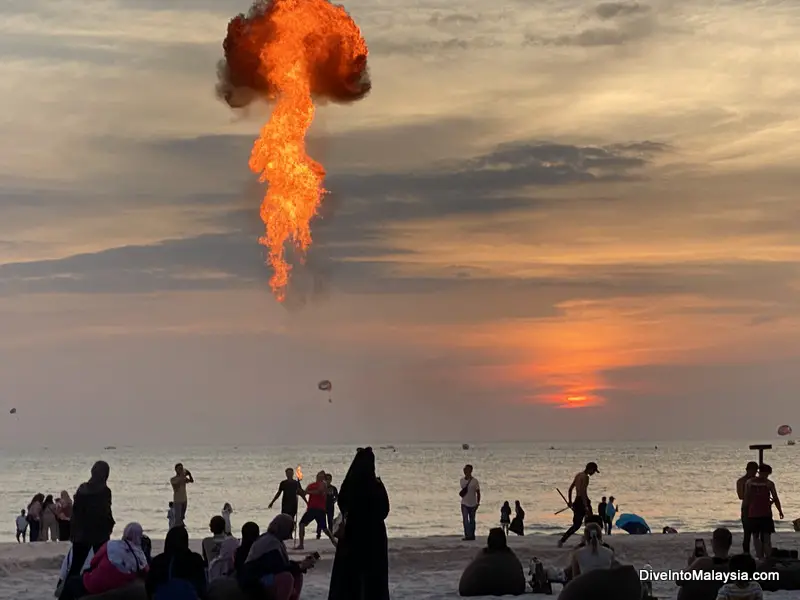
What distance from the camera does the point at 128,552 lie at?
482 inches

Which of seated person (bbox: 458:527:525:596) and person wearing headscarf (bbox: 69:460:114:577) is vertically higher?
person wearing headscarf (bbox: 69:460:114:577)

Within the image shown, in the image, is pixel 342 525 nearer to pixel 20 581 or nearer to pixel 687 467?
pixel 20 581

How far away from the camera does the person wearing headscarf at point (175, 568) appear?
11.4m

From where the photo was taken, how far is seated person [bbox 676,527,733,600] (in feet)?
43.4

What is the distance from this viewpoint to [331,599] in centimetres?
1352

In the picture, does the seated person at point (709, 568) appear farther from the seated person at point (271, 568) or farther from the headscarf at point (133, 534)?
the headscarf at point (133, 534)

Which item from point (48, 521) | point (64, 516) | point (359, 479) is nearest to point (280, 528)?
point (359, 479)

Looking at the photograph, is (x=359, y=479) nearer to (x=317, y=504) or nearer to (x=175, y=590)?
(x=175, y=590)

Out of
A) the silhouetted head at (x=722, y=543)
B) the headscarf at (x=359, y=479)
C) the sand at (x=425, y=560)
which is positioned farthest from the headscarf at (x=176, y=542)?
the silhouetted head at (x=722, y=543)

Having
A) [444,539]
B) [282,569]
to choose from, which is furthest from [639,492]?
[282,569]

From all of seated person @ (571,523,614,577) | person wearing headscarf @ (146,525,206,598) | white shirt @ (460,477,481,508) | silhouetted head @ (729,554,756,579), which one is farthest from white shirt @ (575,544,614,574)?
white shirt @ (460,477,481,508)

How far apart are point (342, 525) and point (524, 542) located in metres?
12.3

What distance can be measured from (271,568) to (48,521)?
61.3 ft

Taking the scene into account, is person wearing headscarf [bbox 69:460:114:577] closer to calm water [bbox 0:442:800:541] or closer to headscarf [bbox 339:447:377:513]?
headscarf [bbox 339:447:377:513]
